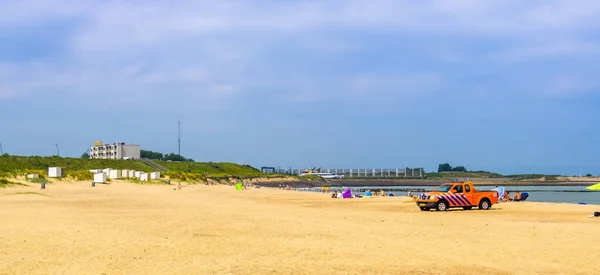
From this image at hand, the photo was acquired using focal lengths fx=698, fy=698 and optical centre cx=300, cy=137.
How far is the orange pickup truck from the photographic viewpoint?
32406mm

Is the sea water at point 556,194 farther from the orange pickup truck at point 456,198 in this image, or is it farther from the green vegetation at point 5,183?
the green vegetation at point 5,183

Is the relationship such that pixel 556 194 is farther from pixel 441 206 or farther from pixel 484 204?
A: pixel 441 206

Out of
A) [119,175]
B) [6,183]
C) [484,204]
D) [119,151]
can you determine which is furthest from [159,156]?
[484,204]

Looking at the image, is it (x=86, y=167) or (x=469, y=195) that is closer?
(x=469, y=195)

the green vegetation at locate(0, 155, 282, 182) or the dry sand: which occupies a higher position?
the green vegetation at locate(0, 155, 282, 182)

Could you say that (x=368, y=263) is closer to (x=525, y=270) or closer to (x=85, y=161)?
(x=525, y=270)

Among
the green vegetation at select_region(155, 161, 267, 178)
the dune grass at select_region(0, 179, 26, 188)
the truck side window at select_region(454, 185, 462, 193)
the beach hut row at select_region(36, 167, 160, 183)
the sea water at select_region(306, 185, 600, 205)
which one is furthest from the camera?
the green vegetation at select_region(155, 161, 267, 178)

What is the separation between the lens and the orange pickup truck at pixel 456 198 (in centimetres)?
3241

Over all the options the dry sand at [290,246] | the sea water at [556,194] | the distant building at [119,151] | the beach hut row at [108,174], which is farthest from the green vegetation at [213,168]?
the dry sand at [290,246]

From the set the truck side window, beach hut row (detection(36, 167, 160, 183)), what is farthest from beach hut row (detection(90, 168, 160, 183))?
the truck side window

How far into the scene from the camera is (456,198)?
32.9 meters

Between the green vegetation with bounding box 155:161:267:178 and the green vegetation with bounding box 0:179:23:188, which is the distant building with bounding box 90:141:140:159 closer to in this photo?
the green vegetation with bounding box 155:161:267:178

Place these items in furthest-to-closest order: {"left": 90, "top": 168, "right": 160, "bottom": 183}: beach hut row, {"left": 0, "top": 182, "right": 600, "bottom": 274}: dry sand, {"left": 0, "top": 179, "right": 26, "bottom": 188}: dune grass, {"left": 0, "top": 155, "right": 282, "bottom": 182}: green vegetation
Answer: {"left": 0, "top": 155, "right": 282, "bottom": 182}: green vegetation < {"left": 90, "top": 168, "right": 160, "bottom": 183}: beach hut row < {"left": 0, "top": 179, "right": 26, "bottom": 188}: dune grass < {"left": 0, "top": 182, "right": 600, "bottom": 274}: dry sand

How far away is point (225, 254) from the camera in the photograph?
14.8 meters
